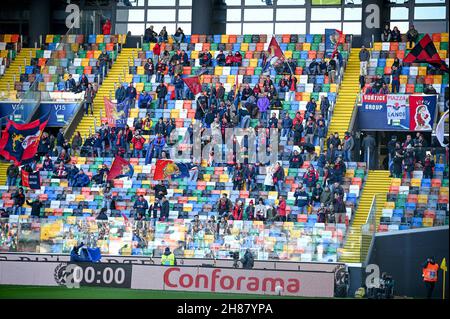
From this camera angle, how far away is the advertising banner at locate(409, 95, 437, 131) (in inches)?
1142

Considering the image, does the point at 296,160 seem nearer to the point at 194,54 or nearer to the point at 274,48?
the point at 274,48

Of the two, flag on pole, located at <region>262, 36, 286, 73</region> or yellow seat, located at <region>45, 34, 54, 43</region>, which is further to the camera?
yellow seat, located at <region>45, 34, 54, 43</region>

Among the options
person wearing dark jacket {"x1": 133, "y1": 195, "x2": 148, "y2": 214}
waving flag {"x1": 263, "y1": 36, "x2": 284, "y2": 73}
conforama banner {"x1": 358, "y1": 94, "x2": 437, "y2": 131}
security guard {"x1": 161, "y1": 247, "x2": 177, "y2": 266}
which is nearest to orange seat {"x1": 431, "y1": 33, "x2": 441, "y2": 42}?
conforama banner {"x1": 358, "y1": 94, "x2": 437, "y2": 131}

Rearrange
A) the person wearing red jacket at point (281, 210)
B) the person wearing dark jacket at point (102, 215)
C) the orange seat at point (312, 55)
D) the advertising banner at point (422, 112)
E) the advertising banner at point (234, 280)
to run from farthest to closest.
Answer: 1. the orange seat at point (312, 55)
2. the advertising banner at point (422, 112)
3. the person wearing dark jacket at point (102, 215)
4. the person wearing red jacket at point (281, 210)
5. the advertising banner at point (234, 280)

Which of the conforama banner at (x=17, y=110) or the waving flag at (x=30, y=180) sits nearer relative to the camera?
the waving flag at (x=30, y=180)

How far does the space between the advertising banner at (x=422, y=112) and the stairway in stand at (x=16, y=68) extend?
12.6m

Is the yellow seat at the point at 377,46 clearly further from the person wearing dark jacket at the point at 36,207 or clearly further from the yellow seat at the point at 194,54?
the person wearing dark jacket at the point at 36,207

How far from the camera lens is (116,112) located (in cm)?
3145

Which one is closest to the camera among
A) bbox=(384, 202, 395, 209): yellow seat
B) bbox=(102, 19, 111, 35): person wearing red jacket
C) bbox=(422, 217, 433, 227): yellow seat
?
bbox=(422, 217, 433, 227): yellow seat

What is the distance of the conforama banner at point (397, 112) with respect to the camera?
29.1m

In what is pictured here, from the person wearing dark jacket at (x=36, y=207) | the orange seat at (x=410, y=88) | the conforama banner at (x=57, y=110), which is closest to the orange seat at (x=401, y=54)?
the orange seat at (x=410, y=88)

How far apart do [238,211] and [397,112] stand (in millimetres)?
6084

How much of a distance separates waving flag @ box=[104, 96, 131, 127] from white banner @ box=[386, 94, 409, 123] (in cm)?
739

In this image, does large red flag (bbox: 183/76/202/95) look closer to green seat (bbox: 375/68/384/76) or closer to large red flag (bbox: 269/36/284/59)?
large red flag (bbox: 269/36/284/59)
